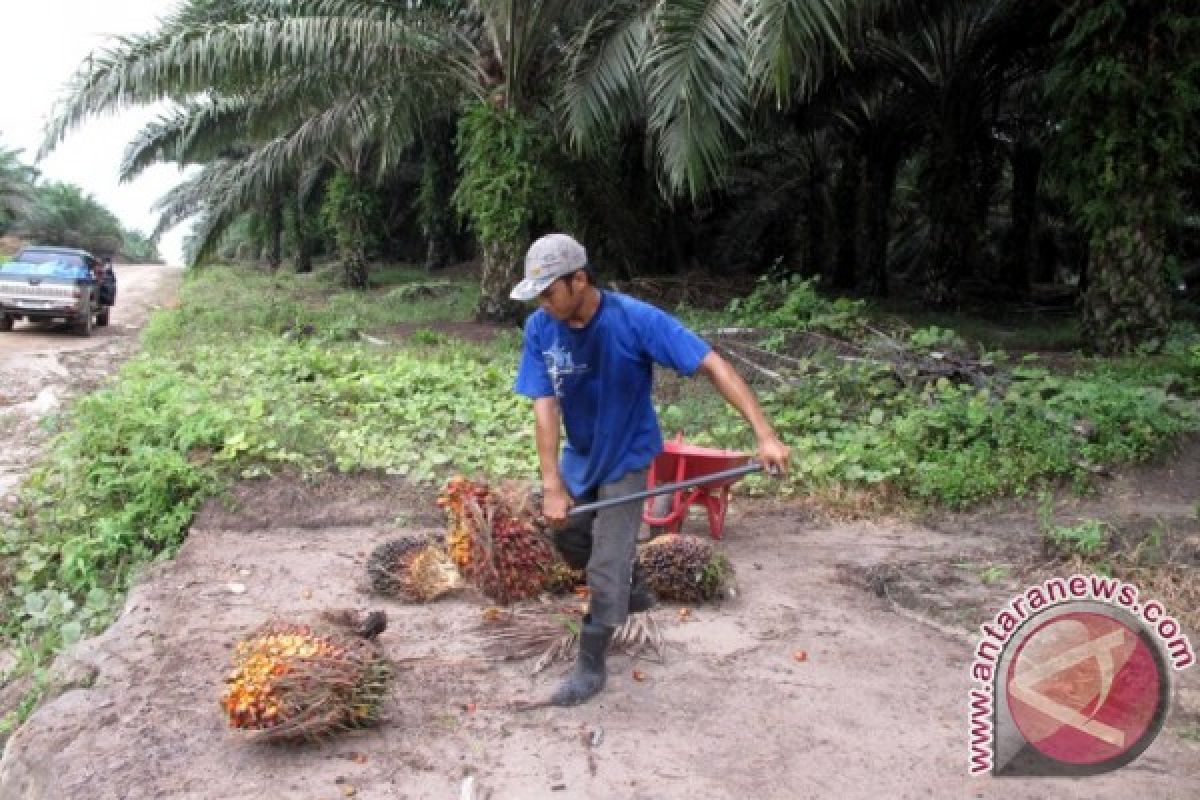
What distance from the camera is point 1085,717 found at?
2902 mm

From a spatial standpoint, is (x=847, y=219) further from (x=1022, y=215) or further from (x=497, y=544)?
(x=497, y=544)

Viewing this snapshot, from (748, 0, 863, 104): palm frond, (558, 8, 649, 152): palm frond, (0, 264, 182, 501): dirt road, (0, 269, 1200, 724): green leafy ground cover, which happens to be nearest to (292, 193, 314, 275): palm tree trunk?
(0, 264, 182, 501): dirt road

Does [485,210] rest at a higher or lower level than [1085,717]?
higher

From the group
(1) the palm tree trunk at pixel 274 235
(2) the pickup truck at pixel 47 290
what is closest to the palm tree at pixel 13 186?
(1) the palm tree trunk at pixel 274 235

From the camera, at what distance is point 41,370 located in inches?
485

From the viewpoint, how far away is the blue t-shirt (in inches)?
135

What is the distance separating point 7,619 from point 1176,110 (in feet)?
32.8

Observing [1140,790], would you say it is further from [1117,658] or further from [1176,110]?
[1176,110]

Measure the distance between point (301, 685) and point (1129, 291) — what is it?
9.21 metres

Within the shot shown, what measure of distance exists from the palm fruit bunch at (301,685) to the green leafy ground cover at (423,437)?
84.8 inches

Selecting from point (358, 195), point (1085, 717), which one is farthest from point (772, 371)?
point (358, 195)

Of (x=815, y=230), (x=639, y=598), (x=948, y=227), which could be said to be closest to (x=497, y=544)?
(x=639, y=598)

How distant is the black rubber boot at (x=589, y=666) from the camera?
137 inches

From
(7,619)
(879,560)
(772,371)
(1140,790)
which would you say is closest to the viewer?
(1140,790)
